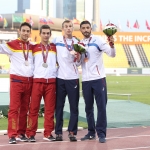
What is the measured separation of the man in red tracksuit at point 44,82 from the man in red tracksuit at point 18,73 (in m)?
0.11

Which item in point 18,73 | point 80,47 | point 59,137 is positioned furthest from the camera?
point 59,137

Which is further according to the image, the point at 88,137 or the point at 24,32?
the point at 88,137

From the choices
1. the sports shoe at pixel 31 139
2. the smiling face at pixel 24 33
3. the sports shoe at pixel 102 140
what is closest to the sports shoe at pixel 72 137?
the sports shoe at pixel 102 140

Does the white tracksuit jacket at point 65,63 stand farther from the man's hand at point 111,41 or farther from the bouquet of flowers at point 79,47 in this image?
the man's hand at point 111,41

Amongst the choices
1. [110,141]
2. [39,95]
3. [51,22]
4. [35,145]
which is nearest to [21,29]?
[39,95]

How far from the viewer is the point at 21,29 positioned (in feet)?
22.1

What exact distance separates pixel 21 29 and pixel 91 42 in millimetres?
1126

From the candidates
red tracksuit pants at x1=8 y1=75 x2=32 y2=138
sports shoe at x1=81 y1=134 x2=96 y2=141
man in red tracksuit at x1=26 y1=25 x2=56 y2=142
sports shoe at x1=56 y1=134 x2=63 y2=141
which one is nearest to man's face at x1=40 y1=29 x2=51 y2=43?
man in red tracksuit at x1=26 y1=25 x2=56 y2=142

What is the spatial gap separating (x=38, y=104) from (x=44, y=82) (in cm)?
37

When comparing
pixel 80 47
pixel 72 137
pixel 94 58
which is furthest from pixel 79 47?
pixel 72 137

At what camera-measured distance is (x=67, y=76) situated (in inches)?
263

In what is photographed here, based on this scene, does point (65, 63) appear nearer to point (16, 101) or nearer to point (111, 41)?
point (111, 41)

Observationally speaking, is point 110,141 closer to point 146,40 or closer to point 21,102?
point 21,102

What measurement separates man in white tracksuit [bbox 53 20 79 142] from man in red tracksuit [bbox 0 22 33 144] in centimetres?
46
